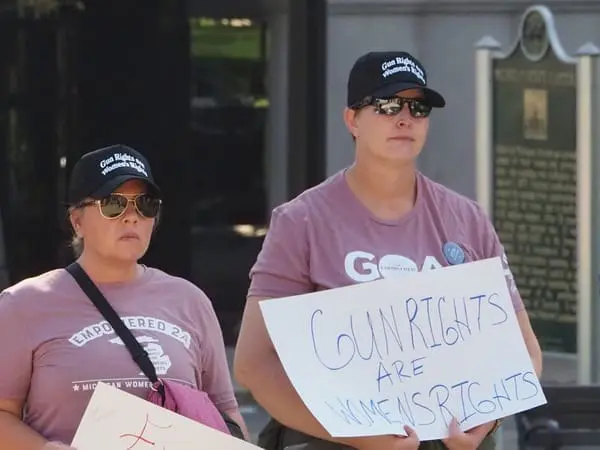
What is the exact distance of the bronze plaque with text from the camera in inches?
258

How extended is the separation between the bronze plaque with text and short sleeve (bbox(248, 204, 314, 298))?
11.8 ft

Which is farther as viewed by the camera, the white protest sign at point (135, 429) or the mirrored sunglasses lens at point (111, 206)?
the mirrored sunglasses lens at point (111, 206)

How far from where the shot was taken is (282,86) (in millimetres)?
8242

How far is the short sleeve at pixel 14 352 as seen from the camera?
10.2 feet

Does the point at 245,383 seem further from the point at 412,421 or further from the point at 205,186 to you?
the point at 205,186

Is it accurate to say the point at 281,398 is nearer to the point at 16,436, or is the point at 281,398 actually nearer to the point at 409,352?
the point at 409,352

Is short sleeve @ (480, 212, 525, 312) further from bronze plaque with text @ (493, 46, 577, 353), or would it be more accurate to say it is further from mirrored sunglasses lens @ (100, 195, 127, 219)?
bronze plaque with text @ (493, 46, 577, 353)

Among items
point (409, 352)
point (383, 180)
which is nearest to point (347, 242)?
point (383, 180)

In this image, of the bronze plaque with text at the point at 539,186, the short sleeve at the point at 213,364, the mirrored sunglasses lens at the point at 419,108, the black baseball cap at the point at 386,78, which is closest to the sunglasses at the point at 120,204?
the short sleeve at the point at 213,364

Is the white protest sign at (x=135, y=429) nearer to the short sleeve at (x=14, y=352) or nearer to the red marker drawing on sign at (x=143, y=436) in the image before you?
the red marker drawing on sign at (x=143, y=436)

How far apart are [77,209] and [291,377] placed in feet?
2.06

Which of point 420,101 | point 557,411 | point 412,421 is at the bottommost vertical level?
point 557,411

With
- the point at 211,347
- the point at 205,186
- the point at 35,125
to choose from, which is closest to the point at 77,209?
the point at 211,347

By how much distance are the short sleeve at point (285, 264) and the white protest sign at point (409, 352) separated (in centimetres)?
6
